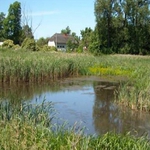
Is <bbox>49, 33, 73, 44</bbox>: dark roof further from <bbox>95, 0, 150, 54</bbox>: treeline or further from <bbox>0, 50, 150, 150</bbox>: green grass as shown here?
<bbox>0, 50, 150, 150</bbox>: green grass

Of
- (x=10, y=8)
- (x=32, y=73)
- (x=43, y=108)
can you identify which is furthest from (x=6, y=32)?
(x=43, y=108)

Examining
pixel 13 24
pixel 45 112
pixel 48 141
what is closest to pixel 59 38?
pixel 13 24

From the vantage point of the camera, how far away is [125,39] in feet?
126

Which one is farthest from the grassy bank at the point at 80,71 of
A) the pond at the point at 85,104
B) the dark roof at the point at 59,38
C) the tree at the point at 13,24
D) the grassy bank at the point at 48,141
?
the dark roof at the point at 59,38

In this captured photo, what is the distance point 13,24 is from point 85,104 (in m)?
46.8

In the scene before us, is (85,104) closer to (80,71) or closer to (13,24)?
(80,71)

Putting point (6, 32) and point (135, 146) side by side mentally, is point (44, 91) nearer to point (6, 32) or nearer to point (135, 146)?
point (135, 146)

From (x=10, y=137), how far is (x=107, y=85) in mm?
11958

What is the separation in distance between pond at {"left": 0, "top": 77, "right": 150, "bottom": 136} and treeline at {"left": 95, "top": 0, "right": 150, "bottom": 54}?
22.6 m

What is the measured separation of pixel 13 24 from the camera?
5472cm

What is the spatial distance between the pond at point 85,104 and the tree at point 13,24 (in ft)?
131

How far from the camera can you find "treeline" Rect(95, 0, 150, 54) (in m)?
38.1

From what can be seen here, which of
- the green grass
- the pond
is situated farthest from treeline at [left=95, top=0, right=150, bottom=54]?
the pond

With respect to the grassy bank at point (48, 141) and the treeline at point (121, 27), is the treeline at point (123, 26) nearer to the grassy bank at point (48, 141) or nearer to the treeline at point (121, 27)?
the treeline at point (121, 27)
